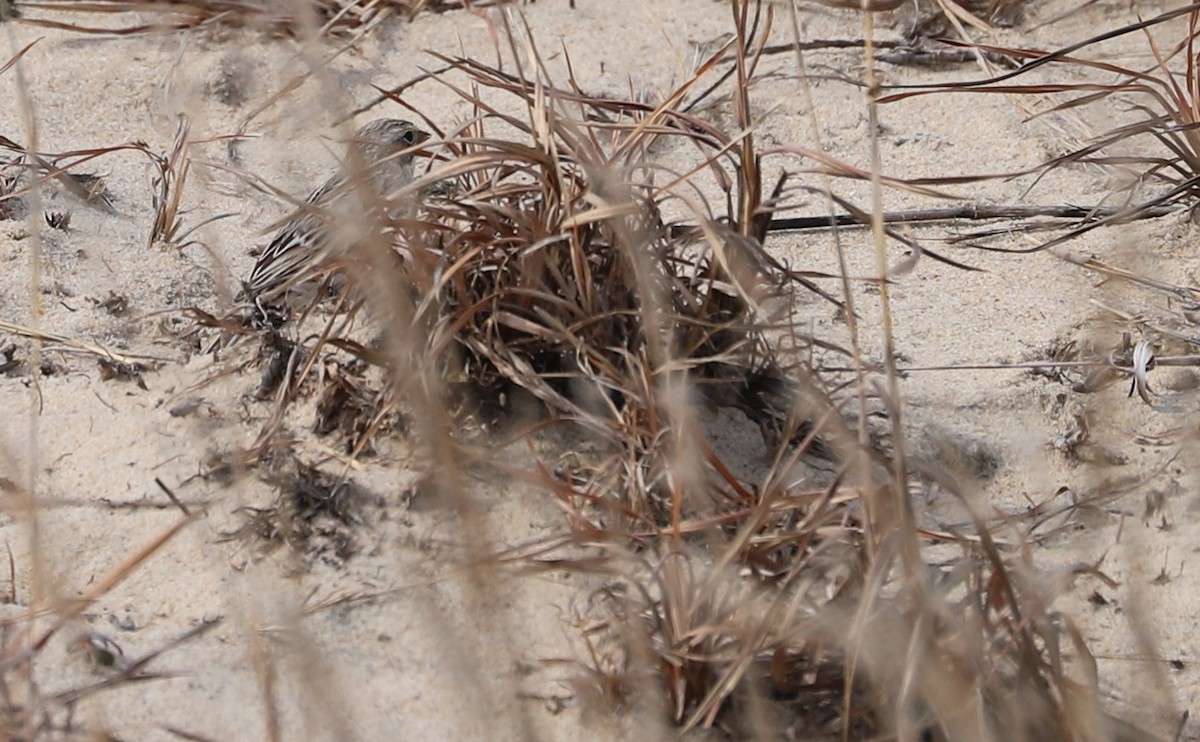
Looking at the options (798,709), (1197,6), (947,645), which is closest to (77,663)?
(798,709)

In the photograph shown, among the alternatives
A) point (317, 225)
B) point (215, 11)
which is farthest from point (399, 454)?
point (215, 11)

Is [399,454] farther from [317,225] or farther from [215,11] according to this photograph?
[215,11]

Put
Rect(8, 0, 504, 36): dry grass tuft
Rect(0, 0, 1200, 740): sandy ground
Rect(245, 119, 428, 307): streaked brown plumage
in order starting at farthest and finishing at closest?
Rect(8, 0, 504, 36): dry grass tuft, Rect(245, 119, 428, 307): streaked brown plumage, Rect(0, 0, 1200, 740): sandy ground

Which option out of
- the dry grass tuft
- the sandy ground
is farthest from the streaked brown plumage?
the dry grass tuft

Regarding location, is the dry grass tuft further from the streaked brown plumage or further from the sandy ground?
the streaked brown plumage

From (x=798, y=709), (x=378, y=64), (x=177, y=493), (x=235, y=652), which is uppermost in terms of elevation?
(x=378, y=64)

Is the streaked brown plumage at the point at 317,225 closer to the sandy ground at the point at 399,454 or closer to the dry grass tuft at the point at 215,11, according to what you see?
the sandy ground at the point at 399,454

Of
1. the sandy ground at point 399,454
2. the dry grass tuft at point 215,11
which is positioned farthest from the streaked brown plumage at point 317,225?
the dry grass tuft at point 215,11

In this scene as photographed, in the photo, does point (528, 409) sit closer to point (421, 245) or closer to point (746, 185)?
point (421, 245)
